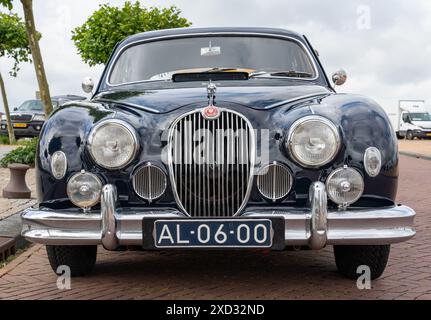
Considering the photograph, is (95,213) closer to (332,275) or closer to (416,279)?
(332,275)

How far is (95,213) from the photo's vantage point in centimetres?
370

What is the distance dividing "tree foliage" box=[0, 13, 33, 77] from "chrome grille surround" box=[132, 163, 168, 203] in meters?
20.0

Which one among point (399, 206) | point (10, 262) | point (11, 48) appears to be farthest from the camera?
point (11, 48)

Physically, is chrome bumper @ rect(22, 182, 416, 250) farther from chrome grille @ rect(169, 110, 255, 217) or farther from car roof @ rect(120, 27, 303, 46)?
car roof @ rect(120, 27, 303, 46)

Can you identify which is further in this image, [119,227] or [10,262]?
[10,262]

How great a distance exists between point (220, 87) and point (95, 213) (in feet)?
4.04

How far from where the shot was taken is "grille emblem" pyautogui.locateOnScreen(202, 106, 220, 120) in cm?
372

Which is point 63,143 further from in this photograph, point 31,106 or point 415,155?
point 31,106

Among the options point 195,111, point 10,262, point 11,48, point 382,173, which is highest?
point 11,48

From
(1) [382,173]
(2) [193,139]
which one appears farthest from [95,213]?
(1) [382,173]

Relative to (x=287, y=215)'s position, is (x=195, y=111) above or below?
above

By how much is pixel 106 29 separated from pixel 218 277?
2313 cm

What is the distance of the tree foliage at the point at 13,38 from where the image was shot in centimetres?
2269
